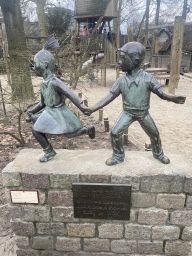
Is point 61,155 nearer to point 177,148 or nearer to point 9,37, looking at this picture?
point 177,148

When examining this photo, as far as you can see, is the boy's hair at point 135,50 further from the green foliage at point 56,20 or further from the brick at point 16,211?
the green foliage at point 56,20

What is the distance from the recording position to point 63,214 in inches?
102

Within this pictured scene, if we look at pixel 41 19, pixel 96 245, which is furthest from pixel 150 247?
pixel 41 19

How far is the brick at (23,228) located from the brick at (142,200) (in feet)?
4.39

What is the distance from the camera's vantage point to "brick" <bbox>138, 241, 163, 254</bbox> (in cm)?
264

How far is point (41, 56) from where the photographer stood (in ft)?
7.61

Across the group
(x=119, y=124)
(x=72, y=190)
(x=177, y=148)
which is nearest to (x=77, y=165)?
(x=72, y=190)

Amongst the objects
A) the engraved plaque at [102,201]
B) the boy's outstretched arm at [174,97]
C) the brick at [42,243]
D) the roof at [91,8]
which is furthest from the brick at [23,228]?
the roof at [91,8]

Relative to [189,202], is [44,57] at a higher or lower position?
higher

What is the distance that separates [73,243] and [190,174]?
1722 mm

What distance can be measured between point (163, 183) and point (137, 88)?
111 cm

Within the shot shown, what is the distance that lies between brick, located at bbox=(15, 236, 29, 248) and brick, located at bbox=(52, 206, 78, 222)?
0.54 metres

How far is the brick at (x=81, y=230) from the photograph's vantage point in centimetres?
263

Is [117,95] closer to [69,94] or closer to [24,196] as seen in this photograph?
[69,94]
